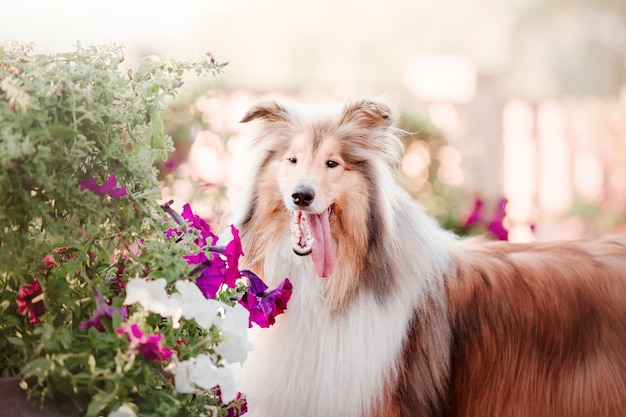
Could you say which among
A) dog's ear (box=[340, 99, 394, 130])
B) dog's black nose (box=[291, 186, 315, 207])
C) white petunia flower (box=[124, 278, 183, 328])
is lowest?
white petunia flower (box=[124, 278, 183, 328])

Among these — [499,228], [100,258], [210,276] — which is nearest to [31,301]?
[100,258]

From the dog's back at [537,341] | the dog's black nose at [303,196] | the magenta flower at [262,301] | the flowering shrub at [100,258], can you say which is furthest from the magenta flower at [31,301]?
the dog's back at [537,341]

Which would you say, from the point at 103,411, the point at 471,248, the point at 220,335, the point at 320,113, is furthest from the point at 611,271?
the point at 103,411

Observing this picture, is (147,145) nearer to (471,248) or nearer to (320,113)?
(320,113)

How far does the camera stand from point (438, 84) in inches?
349

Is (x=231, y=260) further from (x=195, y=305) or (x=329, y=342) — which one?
(x=329, y=342)

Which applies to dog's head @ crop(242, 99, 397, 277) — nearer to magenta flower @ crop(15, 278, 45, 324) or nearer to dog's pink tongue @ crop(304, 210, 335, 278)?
dog's pink tongue @ crop(304, 210, 335, 278)

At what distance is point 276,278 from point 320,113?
0.68 metres

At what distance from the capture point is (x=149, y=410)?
1.82 meters

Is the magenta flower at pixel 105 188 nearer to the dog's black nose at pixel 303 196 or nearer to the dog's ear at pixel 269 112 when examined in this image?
the dog's black nose at pixel 303 196

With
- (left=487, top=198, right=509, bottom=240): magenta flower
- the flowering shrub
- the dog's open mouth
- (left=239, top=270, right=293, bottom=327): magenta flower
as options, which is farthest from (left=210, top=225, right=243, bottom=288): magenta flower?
(left=487, top=198, right=509, bottom=240): magenta flower

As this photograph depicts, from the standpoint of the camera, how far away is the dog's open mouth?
3018mm

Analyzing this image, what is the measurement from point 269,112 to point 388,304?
894mm

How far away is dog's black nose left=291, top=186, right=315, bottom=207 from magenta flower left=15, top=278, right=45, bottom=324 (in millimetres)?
1136
